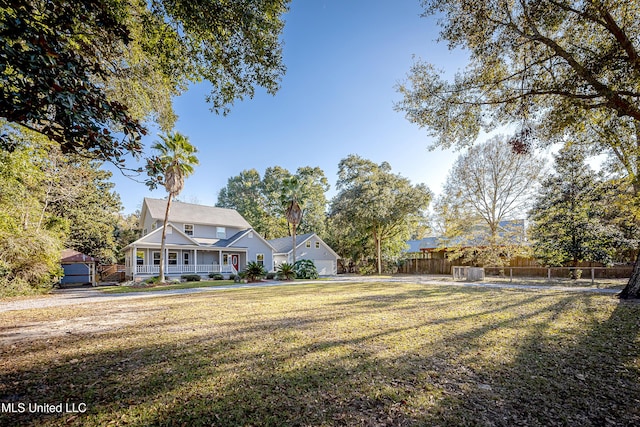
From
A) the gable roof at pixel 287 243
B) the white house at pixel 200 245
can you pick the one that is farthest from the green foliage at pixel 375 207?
the white house at pixel 200 245

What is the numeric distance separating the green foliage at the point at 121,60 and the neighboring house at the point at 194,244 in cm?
1696

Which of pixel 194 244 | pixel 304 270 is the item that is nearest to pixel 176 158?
pixel 194 244

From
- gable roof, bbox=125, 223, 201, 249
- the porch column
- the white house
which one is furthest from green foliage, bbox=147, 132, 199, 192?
the porch column

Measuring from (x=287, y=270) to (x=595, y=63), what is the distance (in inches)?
755

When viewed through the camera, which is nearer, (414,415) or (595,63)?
(414,415)

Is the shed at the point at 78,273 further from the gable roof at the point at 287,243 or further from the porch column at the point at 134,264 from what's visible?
the gable roof at the point at 287,243

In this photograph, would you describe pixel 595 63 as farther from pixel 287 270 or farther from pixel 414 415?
pixel 287 270

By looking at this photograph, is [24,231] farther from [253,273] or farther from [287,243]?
[287,243]

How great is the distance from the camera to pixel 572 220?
16.8 meters

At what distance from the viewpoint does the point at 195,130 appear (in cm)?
1861

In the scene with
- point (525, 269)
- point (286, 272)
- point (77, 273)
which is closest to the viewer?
point (286, 272)

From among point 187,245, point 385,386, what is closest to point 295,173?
point 187,245

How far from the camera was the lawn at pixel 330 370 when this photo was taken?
2703 millimetres

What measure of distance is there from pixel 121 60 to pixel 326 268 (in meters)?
26.7
